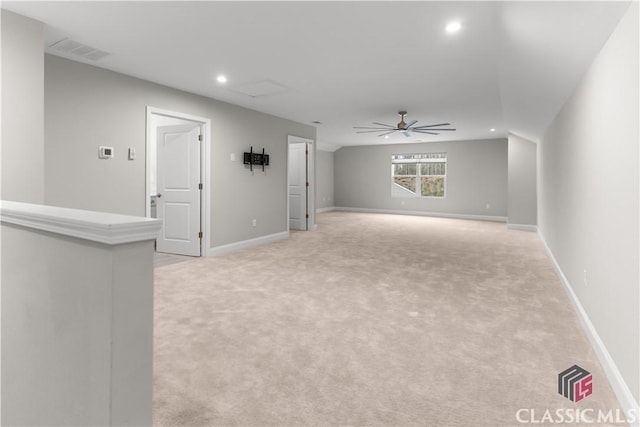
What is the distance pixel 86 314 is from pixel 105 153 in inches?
135

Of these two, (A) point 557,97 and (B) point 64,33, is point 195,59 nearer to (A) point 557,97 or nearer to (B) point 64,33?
(B) point 64,33

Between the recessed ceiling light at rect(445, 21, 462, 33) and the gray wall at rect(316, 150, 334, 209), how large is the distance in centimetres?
921

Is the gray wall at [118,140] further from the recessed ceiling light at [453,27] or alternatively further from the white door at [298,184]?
the recessed ceiling light at [453,27]

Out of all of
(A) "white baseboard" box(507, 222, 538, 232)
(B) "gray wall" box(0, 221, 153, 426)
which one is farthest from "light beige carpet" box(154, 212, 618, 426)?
(A) "white baseboard" box(507, 222, 538, 232)

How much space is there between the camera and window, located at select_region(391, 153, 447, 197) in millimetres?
11305

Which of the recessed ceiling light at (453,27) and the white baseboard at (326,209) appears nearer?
the recessed ceiling light at (453,27)

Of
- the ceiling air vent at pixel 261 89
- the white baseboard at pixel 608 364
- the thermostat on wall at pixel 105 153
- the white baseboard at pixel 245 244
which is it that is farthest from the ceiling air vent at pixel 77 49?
the white baseboard at pixel 608 364

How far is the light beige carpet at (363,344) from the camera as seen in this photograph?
1812mm

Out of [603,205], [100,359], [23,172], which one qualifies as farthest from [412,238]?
[100,359]

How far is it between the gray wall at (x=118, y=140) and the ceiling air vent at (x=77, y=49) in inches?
9.0

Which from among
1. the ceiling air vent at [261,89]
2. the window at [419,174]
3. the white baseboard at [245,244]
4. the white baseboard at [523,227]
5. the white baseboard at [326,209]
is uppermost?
the ceiling air vent at [261,89]

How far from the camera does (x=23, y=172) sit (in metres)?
2.88

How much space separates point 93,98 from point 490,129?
25.6 ft

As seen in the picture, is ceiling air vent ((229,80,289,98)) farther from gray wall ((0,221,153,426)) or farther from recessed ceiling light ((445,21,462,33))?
gray wall ((0,221,153,426))
